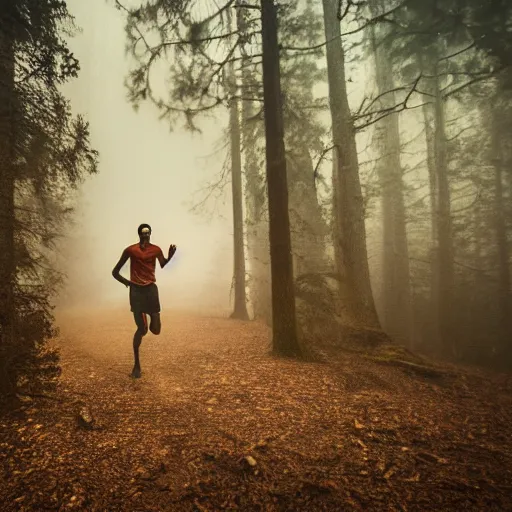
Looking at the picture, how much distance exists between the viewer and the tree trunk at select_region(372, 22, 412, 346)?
1327cm

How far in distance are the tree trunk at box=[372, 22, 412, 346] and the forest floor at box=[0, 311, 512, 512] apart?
9.05 m

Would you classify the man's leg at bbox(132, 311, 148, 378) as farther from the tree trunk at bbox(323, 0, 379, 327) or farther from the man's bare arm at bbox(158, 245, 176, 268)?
the tree trunk at bbox(323, 0, 379, 327)

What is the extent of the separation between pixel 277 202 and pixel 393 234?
403 inches

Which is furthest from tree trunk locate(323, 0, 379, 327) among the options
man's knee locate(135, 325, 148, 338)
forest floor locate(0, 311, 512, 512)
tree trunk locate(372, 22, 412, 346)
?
tree trunk locate(372, 22, 412, 346)

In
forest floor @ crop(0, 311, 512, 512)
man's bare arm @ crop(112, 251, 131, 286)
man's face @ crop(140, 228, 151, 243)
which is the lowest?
forest floor @ crop(0, 311, 512, 512)

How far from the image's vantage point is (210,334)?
957cm

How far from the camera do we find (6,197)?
4.77 meters

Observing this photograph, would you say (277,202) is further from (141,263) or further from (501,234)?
(501,234)

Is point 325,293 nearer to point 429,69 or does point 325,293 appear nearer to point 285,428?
point 285,428

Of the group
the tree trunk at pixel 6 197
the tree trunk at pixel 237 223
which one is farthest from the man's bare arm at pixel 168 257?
the tree trunk at pixel 237 223

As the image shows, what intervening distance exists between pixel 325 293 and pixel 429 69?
35.1 feet

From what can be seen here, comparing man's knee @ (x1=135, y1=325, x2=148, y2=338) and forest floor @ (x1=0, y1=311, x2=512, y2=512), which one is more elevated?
man's knee @ (x1=135, y1=325, x2=148, y2=338)

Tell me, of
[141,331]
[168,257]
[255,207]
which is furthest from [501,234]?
[141,331]

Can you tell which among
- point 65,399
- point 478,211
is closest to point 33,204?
point 65,399
